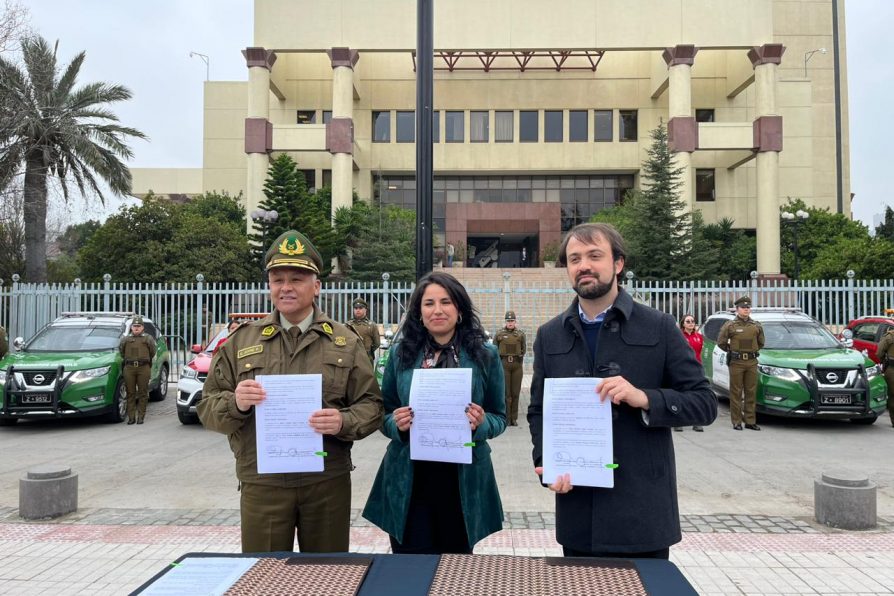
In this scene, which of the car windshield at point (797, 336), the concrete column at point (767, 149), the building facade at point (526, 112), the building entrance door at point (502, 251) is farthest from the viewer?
the building entrance door at point (502, 251)

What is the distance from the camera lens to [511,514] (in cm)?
585

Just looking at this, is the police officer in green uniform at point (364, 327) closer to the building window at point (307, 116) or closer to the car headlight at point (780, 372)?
the car headlight at point (780, 372)

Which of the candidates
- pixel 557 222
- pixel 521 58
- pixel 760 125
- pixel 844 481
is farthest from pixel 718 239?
pixel 844 481

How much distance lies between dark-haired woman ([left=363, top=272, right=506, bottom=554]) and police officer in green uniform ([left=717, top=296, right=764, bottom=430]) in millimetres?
8044

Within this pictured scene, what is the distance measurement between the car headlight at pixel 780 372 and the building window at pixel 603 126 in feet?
100

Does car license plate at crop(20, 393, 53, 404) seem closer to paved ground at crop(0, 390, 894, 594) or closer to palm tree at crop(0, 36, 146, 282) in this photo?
paved ground at crop(0, 390, 894, 594)

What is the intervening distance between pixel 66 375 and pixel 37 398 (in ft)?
1.70

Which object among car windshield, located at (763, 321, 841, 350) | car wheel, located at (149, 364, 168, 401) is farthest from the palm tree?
car windshield, located at (763, 321, 841, 350)

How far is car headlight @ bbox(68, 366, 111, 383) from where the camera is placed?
33.3ft

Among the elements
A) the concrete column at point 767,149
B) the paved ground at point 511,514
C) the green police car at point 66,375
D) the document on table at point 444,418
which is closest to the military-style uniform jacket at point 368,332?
the paved ground at point 511,514

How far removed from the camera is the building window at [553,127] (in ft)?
128

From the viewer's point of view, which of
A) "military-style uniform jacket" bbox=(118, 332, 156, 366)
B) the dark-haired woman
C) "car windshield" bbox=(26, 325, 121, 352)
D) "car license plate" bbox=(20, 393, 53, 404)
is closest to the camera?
the dark-haired woman

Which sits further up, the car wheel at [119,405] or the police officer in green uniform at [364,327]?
the police officer in green uniform at [364,327]

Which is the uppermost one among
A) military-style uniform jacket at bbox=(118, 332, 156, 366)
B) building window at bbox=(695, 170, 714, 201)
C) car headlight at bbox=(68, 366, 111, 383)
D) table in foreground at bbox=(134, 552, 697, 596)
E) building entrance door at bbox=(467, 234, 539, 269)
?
building window at bbox=(695, 170, 714, 201)
